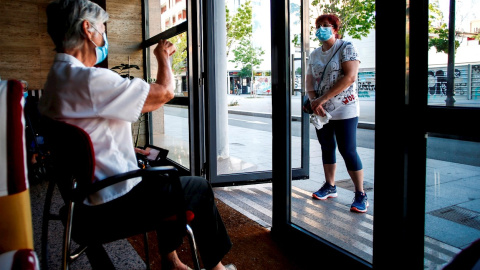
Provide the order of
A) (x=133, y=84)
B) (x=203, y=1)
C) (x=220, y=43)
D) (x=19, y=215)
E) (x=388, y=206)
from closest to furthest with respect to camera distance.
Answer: (x=19, y=215), (x=133, y=84), (x=388, y=206), (x=203, y=1), (x=220, y=43)

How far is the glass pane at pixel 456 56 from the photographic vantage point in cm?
137

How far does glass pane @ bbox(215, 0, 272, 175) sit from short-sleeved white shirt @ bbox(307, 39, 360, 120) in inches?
32.3

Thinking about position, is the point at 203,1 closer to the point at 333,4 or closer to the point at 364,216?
the point at 333,4

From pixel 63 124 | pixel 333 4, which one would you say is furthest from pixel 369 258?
pixel 333 4

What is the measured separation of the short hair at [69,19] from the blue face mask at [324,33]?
5.78ft

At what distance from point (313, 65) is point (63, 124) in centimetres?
218

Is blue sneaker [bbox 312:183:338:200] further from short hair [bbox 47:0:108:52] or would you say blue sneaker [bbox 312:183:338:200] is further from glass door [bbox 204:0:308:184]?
short hair [bbox 47:0:108:52]

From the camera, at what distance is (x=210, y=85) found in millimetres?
3752

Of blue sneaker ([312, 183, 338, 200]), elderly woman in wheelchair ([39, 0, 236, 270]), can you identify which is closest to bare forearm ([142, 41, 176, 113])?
elderly woman in wheelchair ([39, 0, 236, 270])

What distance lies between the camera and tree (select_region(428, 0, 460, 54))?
1456 millimetres

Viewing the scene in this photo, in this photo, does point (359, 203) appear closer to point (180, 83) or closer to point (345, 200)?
point (345, 200)

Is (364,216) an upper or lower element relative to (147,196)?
lower

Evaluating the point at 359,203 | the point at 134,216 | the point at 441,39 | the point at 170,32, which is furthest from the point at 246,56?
the point at 134,216

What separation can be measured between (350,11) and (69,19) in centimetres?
231
